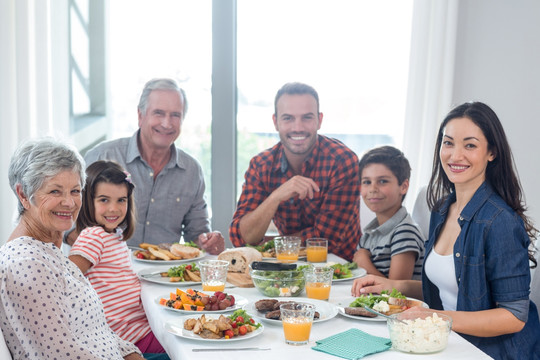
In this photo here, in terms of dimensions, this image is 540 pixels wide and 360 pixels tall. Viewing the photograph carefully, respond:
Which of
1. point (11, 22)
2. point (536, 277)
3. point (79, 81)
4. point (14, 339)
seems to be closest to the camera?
point (14, 339)

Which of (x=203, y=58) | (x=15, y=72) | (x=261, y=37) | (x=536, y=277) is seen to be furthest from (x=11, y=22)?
(x=536, y=277)

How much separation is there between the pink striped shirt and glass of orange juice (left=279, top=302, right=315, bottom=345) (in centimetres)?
92

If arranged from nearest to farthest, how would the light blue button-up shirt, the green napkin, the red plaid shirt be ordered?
the green napkin
the red plaid shirt
the light blue button-up shirt

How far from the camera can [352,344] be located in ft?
5.14

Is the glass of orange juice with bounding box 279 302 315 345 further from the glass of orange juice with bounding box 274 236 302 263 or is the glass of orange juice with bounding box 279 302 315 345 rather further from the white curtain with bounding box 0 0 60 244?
the white curtain with bounding box 0 0 60 244

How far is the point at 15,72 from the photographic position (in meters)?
3.82

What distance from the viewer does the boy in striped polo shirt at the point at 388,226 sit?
2.52m

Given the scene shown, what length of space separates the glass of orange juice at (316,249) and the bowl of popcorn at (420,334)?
3.28 ft

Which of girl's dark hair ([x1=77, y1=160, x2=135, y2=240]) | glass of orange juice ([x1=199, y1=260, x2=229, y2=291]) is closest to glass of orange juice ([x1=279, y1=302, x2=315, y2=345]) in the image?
glass of orange juice ([x1=199, y1=260, x2=229, y2=291])

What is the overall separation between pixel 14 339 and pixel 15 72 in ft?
8.79

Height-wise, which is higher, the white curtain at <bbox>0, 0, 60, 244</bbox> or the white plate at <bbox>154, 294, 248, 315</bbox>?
the white curtain at <bbox>0, 0, 60, 244</bbox>

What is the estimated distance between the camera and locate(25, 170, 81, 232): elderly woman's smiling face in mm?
1736

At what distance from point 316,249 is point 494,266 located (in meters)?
0.81

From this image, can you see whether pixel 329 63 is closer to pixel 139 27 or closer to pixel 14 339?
pixel 139 27
